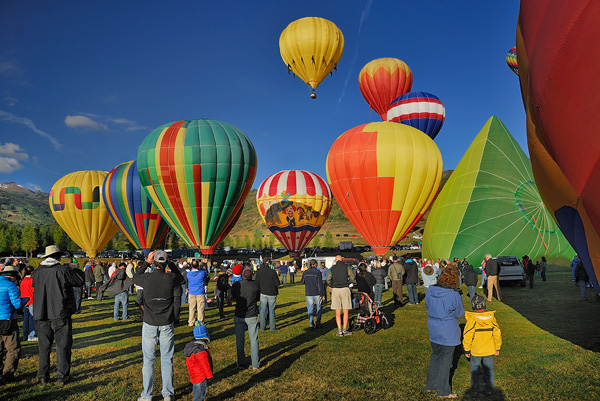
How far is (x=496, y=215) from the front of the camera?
25.5 metres

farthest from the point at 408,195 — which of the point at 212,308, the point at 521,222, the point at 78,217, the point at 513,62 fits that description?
the point at 513,62

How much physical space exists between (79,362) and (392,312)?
28.7ft

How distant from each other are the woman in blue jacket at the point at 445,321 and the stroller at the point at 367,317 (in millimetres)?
4192

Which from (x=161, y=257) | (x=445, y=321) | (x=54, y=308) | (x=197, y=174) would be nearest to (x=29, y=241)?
(x=197, y=174)

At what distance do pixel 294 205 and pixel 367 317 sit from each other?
1223 inches

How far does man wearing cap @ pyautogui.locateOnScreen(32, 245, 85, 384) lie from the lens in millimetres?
6176

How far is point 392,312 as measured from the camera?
1319cm

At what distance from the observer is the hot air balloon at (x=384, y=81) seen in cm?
4359

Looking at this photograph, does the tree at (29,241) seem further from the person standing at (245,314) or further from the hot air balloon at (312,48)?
the person standing at (245,314)

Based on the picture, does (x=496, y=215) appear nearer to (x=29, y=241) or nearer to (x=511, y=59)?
(x=511, y=59)

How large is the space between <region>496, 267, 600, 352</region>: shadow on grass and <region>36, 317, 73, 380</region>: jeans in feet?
29.6

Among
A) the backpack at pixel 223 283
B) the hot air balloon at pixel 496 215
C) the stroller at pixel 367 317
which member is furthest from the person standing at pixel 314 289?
the hot air balloon at pixel 496 215

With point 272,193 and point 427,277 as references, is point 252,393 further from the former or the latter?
point 272,193

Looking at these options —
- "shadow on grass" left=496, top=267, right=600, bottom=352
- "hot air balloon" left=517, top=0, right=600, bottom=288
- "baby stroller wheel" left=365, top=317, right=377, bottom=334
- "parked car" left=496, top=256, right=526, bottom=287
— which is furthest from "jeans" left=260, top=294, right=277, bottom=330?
"parked car" left=496, top=256, right=526, bottom=287
